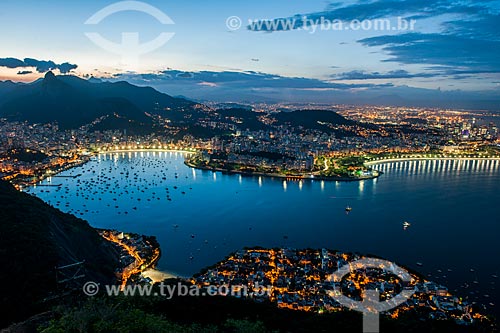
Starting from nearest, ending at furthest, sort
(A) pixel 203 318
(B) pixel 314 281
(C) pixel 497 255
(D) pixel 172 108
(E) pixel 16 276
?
(A) pixel 203 318 → (E) pixel 16 276 → (B) pixel 314 281 → (C) pixel 497 255 → (D) pixel 172 108

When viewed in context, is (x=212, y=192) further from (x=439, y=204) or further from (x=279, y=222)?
(x=439, y=204)

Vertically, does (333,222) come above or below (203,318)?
below

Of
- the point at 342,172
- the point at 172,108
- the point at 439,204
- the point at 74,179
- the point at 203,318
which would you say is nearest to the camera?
the point at 203,318

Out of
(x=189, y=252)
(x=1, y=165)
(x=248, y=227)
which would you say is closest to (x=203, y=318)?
(x=189, y=252)

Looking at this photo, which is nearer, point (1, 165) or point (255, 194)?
point (255, 194)

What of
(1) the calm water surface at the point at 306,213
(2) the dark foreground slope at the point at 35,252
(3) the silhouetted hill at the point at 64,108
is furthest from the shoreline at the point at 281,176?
(3) the silhouetted hill at the point at 64,108

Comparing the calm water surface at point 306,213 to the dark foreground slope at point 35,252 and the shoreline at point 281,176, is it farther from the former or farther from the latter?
the dark foreground slope at point 35,252
